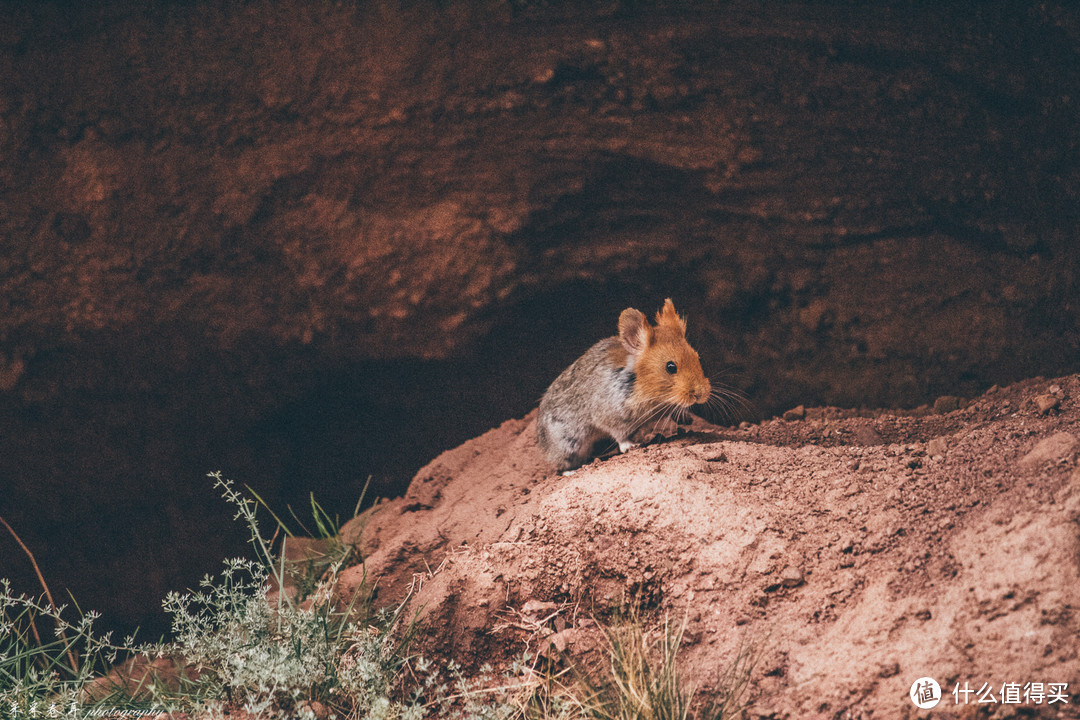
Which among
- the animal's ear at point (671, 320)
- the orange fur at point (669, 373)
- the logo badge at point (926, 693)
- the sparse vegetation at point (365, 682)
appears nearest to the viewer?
the logo badge at point (926, 693)

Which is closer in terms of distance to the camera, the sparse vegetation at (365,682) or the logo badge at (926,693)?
the logo badge at (926,693)

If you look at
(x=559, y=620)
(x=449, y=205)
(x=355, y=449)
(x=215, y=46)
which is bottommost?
(x=355, y=449)

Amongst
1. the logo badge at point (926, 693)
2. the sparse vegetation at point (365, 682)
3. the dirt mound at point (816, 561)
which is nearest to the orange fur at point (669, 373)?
the dirt mound at point (816, 561)

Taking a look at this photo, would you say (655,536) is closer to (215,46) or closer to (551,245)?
(551,245)

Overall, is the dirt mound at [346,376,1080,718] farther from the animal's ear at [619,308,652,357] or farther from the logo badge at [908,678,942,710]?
the animal's ear at [619,308,652,357]

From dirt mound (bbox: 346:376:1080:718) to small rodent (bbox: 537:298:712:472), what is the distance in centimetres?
28

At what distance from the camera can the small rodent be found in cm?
415

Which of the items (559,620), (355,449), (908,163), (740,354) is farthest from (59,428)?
(908,163)

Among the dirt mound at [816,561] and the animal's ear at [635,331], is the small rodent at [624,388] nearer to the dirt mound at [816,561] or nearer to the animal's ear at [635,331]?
the animal's ear at [635,331]

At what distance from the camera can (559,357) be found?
539cm

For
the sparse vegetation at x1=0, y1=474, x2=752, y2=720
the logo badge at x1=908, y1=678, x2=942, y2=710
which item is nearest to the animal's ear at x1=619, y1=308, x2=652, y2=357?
the sparse vegetation at x1=0, y1=474, x2=752, y2=720

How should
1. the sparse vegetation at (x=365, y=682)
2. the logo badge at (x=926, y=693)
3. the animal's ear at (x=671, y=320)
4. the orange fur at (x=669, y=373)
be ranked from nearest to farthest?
the logo badge at (x=926, y=693) < the sparse vegetation at (x=365, y=682) < the orange fur at (x=669, y=373) < the animal's ear at (x=671, y=320)

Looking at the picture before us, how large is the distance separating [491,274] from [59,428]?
3.32 metres

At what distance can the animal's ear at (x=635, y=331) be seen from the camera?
13.8ft
